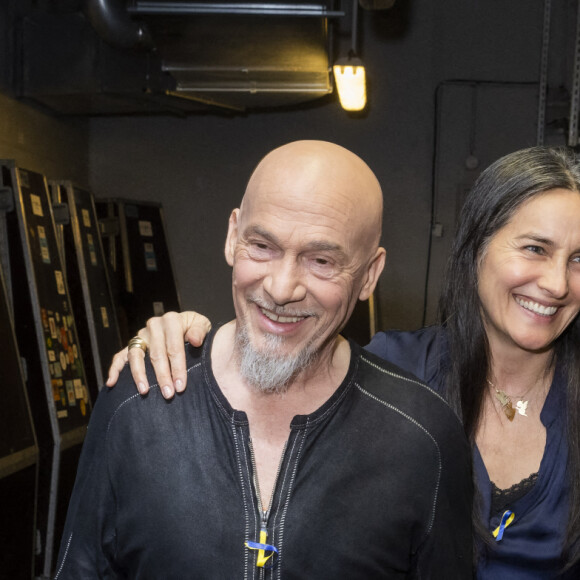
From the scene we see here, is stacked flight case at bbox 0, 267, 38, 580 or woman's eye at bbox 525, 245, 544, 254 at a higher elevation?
woman's eye at bbox 525, 245, 544, 254

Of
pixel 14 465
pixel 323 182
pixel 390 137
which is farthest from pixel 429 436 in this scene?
pixel 390 137

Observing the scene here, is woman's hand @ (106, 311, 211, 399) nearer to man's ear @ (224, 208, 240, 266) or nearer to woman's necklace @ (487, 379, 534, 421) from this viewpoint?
man's ear @ (224, 208, 240, 266)

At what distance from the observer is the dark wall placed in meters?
7.26

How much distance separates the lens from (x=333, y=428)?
1496 millimetres

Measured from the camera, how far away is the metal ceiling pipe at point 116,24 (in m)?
5.27

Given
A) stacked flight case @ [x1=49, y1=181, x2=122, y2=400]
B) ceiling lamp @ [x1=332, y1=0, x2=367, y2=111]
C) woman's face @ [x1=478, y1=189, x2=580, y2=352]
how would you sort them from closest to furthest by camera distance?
woman's face @ [x1=478, y1=189, x2=580, y2=352] → ceiling lamp @ [x1=332, y1=0, x2=367, y2=111] → stacked flight case @ [x1=49, y1=181, x2=122, y2=400]

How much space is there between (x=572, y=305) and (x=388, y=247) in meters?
5.54

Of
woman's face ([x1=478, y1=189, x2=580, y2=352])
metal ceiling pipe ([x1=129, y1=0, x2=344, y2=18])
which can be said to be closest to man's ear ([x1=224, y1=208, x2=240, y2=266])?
woman's face ([x1=478, y1=189, x2=580, y2=352])

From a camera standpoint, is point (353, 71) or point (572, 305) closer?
point (572, 305)

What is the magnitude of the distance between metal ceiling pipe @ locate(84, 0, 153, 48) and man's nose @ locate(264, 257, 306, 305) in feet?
14.2

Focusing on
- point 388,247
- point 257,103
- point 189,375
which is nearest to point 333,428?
point 189,375

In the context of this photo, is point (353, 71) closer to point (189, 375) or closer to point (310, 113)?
point (310, 113)

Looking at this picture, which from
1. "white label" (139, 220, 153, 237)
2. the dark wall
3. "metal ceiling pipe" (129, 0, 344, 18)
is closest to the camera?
"metal ceiling pipe" (129, 0, 344, 18)

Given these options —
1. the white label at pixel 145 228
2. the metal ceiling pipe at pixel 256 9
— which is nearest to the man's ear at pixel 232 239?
the metal ceiling pipe at pixel 256 9
